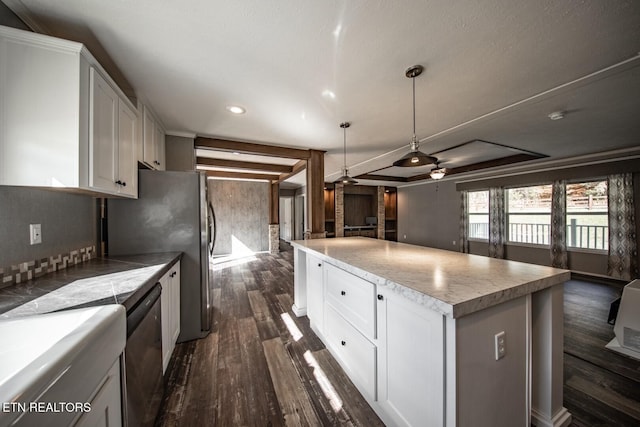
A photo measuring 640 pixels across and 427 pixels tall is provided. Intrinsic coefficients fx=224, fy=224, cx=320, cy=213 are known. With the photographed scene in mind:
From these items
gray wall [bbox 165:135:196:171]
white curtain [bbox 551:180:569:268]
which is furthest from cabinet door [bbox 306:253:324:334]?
white curtain [bbox 551:180:569:268]

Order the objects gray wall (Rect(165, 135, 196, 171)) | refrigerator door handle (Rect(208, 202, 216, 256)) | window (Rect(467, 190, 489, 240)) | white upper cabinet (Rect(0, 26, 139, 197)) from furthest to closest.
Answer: window (Rect(467, 190, 489, 240)), gray wall (Rect(165, 135, 196, 171)), refrigerator door handle (Rect(208, 202, 216, 256)), white upper cabinet (Rect(0, 26, 139, 197))

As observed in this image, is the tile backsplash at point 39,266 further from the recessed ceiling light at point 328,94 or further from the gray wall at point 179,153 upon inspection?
the recessed ceiling light at point 328,94

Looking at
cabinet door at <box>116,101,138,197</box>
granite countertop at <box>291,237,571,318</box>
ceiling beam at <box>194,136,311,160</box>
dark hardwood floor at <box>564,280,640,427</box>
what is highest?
ceiling beam at <box>194,136,311,160</box>

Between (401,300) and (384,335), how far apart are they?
0.96 ft

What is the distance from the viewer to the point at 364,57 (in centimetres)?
159

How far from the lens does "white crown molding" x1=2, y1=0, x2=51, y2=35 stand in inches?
46.6

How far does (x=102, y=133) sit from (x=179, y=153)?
1.77m

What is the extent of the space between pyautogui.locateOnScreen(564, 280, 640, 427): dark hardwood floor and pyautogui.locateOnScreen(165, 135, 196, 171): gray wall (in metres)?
4.27

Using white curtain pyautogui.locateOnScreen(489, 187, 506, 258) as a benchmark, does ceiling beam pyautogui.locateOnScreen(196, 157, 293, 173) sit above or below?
above

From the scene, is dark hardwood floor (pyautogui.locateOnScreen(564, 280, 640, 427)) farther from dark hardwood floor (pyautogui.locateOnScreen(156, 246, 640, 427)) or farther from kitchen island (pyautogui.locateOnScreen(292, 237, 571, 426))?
kitchen island (pyautogui.locateOnScreen(292, 237, 571, 426))

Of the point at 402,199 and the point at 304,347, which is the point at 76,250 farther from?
the point at 402,199

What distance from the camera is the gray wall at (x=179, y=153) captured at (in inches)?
120

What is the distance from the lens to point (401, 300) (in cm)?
118

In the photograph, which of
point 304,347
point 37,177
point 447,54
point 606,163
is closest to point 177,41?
point 37,177
